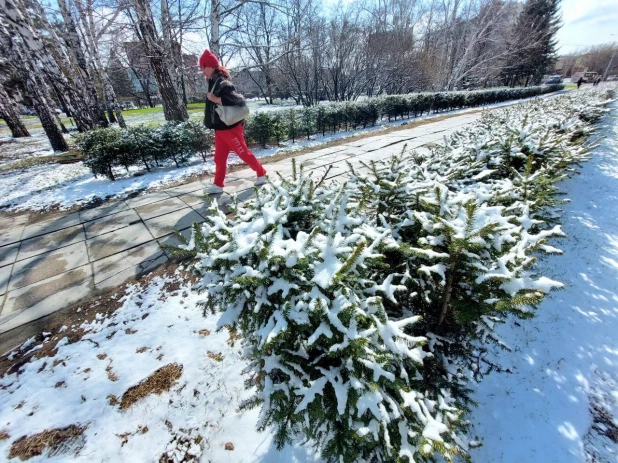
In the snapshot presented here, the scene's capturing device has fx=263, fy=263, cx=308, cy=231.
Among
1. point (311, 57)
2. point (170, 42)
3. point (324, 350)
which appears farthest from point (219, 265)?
point (311, 57)

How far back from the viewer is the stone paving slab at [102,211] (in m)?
4.17

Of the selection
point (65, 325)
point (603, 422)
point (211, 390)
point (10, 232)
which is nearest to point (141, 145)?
point (10, 232)

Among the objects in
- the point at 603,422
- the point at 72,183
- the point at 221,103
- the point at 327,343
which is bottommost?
the point at 603,422

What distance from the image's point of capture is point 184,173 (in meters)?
6.03

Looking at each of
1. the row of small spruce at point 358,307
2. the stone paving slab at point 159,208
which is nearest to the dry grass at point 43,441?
the row of small spruce at point 358,307

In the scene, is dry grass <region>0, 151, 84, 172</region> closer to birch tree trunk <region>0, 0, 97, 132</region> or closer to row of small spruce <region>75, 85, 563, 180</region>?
birch tree trunk <region>0, 0, 97, 132</region>

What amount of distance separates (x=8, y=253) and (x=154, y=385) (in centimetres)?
316

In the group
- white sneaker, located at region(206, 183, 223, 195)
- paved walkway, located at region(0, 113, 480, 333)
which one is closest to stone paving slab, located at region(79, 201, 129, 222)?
paved walkway, located at region(0, 113, 480, 333)

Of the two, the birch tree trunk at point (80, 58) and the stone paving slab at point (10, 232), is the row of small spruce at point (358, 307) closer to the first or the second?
the stone paving slab at point (10, 232)

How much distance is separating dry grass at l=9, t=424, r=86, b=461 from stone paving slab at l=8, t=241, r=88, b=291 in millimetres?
1900

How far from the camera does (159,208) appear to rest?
437 centimetres

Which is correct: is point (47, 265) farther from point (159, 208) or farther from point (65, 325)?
point (159, 208)

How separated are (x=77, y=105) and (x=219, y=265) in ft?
32.8

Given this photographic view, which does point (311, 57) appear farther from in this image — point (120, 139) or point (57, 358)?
point (57, 358)
